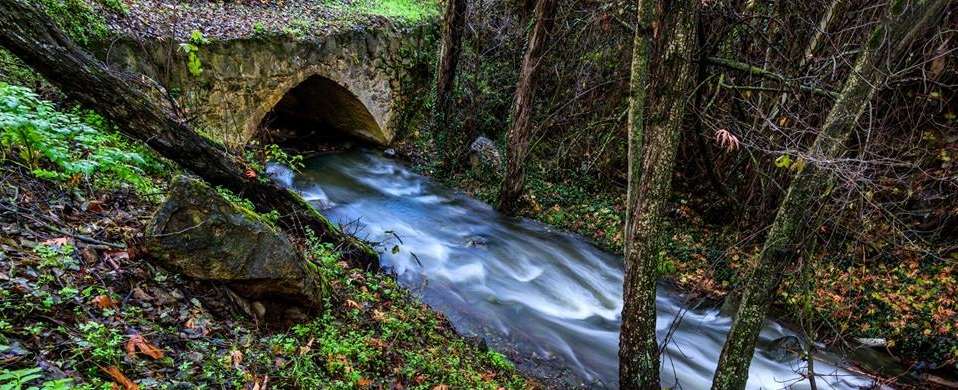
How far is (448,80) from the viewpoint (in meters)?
10.3

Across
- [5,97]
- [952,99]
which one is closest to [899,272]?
[952,99]

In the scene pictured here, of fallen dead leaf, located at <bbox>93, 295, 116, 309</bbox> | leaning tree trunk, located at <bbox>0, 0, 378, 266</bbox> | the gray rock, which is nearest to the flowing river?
the gray rock

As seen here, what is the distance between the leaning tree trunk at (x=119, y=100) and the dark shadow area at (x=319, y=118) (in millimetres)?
5354

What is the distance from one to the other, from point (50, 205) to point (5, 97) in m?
0.75

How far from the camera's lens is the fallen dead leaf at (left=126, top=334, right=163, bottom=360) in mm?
2150

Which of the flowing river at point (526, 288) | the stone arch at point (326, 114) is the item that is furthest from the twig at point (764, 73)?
the stone arch at point (326, 114)

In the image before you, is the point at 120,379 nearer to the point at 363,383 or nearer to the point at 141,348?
the point at 141,348

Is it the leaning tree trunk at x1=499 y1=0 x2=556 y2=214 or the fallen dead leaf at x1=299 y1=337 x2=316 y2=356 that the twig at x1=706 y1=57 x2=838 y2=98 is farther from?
the fallen dead leaf at x1=299 y1=337 x2=316 y2=356

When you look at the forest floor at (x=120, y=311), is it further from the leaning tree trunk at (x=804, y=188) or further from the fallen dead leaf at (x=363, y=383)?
the leaning tree trunk at (x=804, y=188)

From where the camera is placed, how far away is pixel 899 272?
634cm

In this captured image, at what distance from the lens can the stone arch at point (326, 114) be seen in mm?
9648

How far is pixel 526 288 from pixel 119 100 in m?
4.90

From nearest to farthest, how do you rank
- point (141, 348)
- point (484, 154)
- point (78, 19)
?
point (141, 348)
point (78, 19)
point (484, 154)

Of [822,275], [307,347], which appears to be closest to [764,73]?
[307,347]
